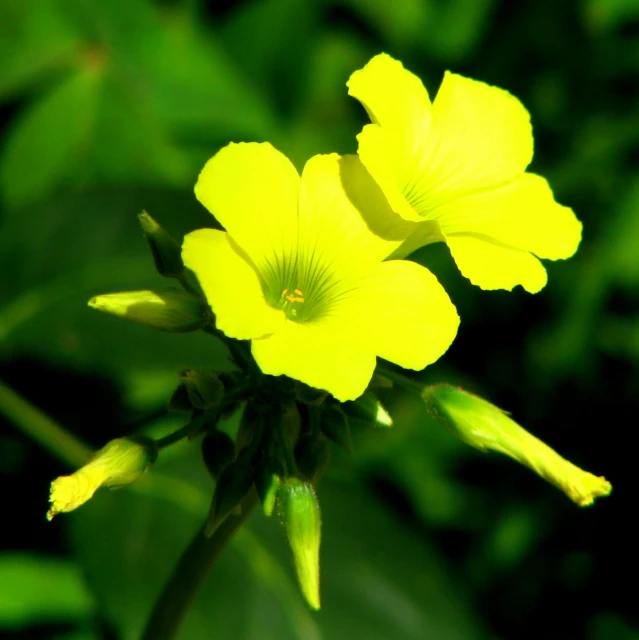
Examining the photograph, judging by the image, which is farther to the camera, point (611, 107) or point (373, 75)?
point (611, 107)

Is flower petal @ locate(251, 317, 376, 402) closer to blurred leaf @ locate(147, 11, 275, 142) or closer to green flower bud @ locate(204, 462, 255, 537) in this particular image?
green flower bud @ locate(204, 462, 255, 537)

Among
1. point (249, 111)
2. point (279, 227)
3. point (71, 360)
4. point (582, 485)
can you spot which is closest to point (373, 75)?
point (279, 227)

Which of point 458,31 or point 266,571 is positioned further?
point 458,31

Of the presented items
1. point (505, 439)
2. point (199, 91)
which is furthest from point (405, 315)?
point (199, 91)

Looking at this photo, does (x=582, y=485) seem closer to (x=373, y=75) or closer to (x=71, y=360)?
(x=373, y=75)

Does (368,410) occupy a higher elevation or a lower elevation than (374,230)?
lower

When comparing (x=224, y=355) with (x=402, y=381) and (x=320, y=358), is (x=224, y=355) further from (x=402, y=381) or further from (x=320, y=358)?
(x=320, y=358)

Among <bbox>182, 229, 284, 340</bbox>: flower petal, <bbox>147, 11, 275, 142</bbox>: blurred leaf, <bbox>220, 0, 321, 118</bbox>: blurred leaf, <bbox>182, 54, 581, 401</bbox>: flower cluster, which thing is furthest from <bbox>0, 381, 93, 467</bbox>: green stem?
<bbox>220, 0, 321, 118</bbox>: blurred leaf

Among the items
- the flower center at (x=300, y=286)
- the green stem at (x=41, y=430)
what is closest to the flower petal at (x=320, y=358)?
the flower center at (x=300, y=286)
